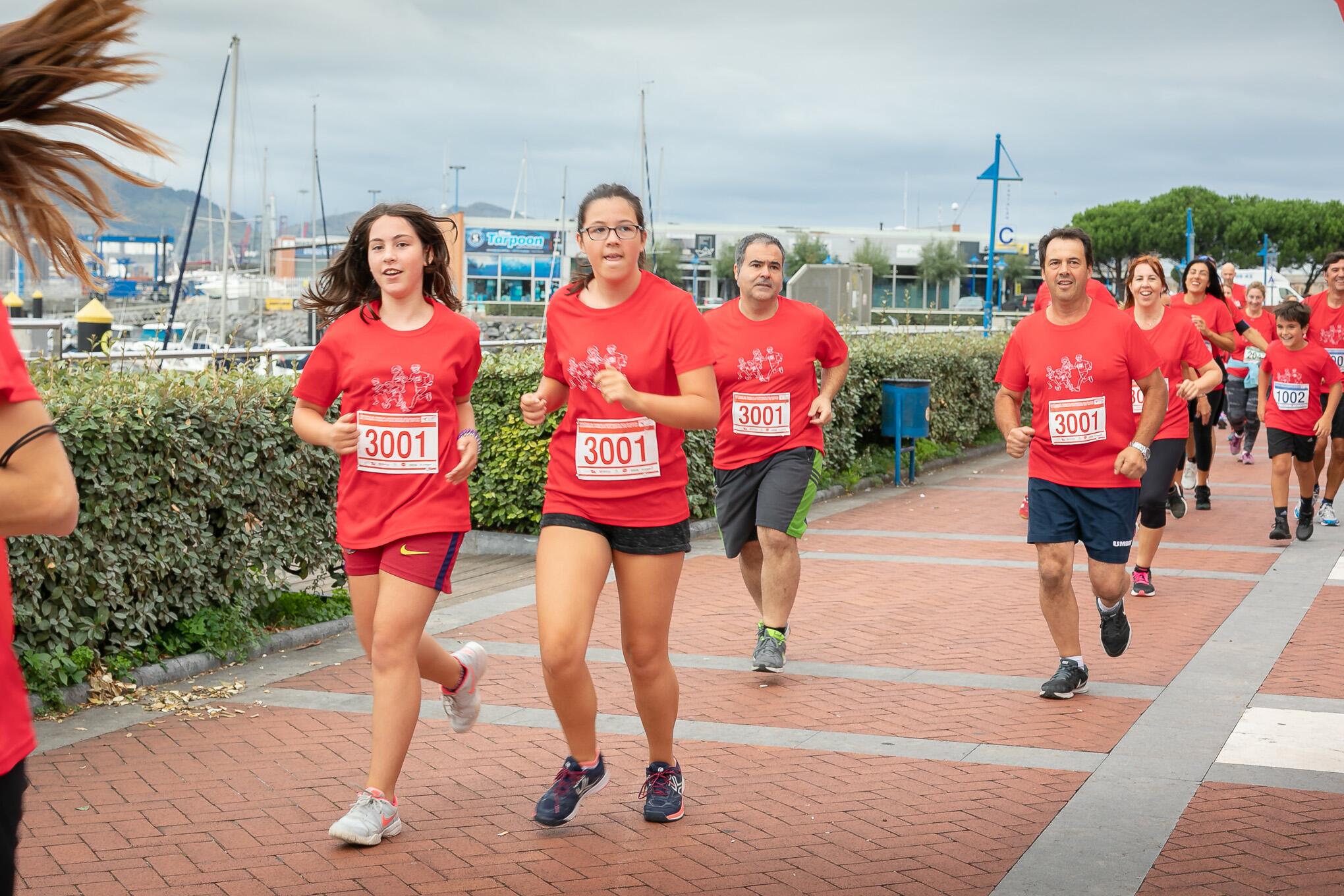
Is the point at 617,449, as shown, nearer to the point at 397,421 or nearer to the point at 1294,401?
the point at 397,421

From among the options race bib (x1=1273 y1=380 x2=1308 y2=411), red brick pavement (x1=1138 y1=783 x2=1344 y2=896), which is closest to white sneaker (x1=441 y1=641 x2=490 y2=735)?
red brick pavement (x1=1138 y1=783 x2=1344 y2=896)

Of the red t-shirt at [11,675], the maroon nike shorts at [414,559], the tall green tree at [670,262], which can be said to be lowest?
the maroon nike shorts at [414,559]

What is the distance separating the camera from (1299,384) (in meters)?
11.0

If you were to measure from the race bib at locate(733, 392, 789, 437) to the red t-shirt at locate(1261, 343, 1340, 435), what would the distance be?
5.63 meters

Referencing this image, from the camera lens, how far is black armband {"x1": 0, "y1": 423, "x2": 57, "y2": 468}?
6.70ft

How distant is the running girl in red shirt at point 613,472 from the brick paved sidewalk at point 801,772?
0.53m

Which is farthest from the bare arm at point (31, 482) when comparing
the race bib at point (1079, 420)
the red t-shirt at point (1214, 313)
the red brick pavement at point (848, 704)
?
the red t-shirt at point (1214, 313)

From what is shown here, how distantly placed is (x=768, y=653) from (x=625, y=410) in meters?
2.61

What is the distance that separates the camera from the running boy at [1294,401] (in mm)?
10969

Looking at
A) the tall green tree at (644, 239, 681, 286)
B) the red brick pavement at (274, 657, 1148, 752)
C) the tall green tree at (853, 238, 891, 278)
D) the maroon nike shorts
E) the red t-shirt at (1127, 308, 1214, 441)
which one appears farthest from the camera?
the tall green tree at (853, 238, 891, 278)

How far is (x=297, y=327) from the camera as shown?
68500mm

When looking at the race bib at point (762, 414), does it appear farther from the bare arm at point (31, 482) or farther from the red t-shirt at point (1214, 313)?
the red t-shirt at point (1214, 313)

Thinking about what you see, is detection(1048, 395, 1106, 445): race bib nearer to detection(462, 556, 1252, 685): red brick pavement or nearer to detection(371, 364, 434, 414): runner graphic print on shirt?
detection(462, 556, 1252, 685): red brick pavement

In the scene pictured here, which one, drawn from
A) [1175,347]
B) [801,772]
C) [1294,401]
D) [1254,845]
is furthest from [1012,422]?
[1294,401]
